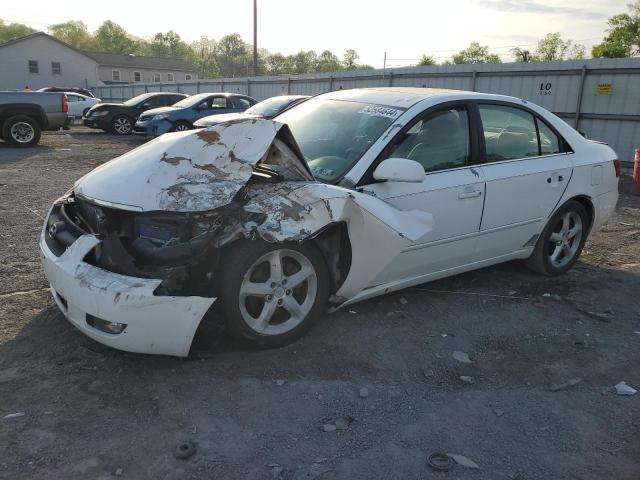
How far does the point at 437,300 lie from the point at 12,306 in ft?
10.6

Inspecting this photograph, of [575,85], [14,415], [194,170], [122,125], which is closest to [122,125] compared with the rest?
[122,125]

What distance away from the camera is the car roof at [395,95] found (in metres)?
4.19

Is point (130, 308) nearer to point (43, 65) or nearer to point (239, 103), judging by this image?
point (239, 103)

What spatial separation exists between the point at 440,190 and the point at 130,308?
2.31 m

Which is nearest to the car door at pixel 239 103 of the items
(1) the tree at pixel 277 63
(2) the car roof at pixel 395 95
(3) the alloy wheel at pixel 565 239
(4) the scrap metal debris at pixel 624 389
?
(2) the car roof at pixel 395 95

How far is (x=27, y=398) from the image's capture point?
286 cm

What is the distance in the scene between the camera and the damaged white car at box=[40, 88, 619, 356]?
303cm

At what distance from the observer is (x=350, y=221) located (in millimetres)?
3447

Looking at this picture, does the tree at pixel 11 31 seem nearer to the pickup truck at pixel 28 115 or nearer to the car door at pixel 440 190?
the pickup truck at pixel 28 115

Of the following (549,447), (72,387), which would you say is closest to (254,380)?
(72,387)

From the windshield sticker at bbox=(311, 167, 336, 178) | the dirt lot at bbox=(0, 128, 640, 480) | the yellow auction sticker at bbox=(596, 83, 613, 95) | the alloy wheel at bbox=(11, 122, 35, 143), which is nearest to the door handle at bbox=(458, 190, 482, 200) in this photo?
the dirt lot at bbox=(0, 128, 640, 480)

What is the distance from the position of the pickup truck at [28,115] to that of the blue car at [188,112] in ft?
8.01

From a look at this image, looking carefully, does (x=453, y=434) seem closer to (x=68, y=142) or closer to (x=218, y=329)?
(x=218, y=329)

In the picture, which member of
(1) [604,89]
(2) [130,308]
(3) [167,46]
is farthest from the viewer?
(3) [167,46]
